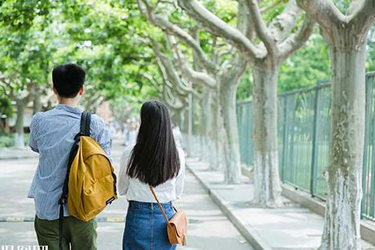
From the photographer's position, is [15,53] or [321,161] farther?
[15,53]

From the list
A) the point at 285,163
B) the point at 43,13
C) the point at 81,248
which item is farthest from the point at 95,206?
the point at 285,163

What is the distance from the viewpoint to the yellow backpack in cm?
339

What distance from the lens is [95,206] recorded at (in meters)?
3.43

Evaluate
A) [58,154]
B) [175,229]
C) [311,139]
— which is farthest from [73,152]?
[311,139]

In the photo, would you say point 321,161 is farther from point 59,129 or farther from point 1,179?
point 1,179

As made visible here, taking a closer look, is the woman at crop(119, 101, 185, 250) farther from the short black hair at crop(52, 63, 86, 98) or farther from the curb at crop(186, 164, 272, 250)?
the curb at crop(186, 164, 272, 250)

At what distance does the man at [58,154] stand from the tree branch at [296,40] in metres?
7.02

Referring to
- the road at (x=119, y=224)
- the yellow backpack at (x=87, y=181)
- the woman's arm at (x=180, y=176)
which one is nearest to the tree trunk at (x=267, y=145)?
the road at (x=119, y=224)

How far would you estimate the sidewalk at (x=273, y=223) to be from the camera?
782 centimetres

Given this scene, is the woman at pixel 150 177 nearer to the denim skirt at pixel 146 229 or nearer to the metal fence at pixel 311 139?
the denim skirt at pixel 146 229

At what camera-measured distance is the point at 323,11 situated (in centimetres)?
661

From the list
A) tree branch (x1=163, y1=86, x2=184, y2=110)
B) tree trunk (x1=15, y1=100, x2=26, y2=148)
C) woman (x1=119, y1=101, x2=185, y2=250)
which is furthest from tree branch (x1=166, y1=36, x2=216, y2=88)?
tree trunk (x1=15, y1=100, x2=26, y2=148)

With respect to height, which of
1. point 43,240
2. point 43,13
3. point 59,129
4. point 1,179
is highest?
point 43,13

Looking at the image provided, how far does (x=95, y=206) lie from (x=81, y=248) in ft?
1.26
